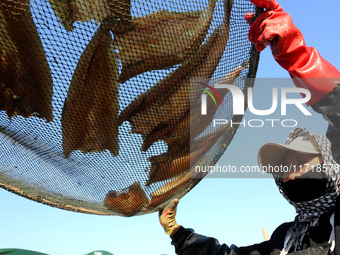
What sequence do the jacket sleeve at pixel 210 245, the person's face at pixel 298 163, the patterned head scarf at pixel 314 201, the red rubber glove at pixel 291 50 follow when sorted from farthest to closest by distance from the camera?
the jacket sleeve at pixel 210 245
the person's face at pixel 298 163
the patterned head scarf at pixel 314 201
the red rubber glove at pixel 291 50

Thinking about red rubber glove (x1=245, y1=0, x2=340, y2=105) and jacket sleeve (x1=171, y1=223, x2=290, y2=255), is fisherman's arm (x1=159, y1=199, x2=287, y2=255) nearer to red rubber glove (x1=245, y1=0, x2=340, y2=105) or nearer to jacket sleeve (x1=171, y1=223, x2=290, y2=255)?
jacket sleeve (x1=171, y1=223, x2=290, y2=255)

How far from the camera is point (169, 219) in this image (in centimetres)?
256

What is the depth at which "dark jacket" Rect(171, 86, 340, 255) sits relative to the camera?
1.81m

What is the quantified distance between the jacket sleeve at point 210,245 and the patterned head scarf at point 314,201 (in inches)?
6.3

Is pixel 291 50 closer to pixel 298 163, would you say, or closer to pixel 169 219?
pixel 298 163

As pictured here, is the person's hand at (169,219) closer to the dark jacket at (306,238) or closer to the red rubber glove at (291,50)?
the dark jacket at (306,238)

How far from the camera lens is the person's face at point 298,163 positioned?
2.12 meters

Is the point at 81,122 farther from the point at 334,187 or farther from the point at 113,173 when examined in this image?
the point at 334,187

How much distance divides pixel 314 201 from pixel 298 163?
21cm

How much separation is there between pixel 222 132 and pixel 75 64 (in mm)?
799

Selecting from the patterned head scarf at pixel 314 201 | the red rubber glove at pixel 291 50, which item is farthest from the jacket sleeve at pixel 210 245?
the red rubber glove at pixel 291 50

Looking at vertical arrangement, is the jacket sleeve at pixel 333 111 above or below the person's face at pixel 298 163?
above

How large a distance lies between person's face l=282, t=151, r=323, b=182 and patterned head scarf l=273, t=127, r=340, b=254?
2.7 inches

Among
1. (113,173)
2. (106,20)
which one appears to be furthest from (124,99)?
(113,173)
